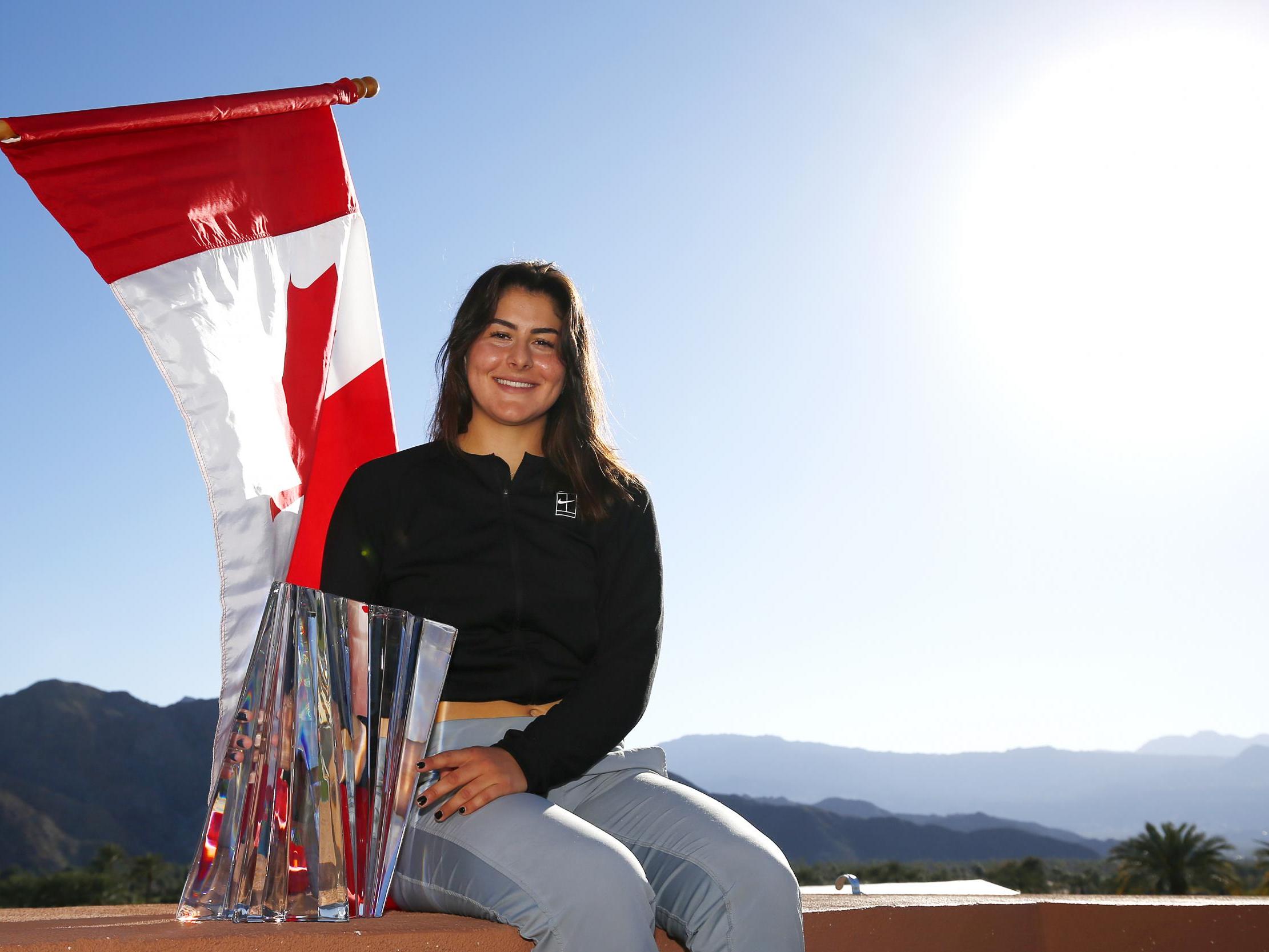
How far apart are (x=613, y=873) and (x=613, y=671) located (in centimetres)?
60

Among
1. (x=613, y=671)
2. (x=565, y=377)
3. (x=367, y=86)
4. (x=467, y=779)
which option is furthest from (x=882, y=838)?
(x=467, y=779)

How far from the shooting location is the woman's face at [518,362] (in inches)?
108

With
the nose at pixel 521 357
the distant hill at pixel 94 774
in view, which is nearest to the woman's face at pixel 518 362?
the nose at pixel 521 357

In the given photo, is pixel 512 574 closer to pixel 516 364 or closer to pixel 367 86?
pixel 516 364

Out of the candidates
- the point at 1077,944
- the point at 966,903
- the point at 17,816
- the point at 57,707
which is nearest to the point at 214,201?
the point at 966,903

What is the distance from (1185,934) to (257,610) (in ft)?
8.59

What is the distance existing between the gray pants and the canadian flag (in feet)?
3.47

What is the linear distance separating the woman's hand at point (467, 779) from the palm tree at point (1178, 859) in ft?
129

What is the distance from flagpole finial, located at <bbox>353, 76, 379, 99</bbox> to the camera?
3900 mm

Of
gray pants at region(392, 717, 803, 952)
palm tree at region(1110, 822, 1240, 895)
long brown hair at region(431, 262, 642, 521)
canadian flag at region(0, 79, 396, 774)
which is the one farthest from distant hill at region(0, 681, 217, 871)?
gray pants at region(392, 717, 803, 952)

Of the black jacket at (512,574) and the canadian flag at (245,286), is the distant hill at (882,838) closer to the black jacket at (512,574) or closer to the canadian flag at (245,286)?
the canadian flag at (245,286)

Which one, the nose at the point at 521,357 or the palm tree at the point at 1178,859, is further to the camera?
the palm tree at the point at 1178,859

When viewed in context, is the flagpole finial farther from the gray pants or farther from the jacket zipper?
the gray pants

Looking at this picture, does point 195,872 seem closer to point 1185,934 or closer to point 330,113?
point 1185,934
